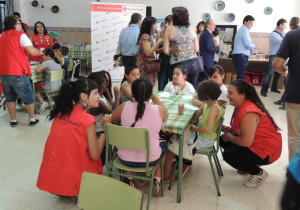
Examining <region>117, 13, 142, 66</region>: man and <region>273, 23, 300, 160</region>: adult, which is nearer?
<region>273, 23, 300, 160</region>: adult

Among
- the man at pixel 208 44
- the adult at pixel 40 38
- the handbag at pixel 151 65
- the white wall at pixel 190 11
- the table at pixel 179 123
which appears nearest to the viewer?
the table at pixel 179 123

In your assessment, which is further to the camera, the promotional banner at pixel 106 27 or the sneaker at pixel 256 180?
the promotional banner at pixel 106 27

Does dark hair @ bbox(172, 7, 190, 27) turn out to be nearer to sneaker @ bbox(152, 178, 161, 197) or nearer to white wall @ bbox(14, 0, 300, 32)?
sneaker @ bbox(152, 178, 161, 197)

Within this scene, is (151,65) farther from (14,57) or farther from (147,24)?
(14,57)

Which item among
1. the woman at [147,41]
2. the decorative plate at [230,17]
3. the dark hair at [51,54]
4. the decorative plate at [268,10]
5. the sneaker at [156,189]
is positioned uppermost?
the decorative plate at [268,10]

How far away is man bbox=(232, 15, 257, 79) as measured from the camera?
514 centimetres

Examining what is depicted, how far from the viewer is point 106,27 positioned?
6328mm

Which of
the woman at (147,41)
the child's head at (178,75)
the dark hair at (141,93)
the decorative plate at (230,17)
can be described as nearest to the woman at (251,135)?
the dark hair at (141,93)

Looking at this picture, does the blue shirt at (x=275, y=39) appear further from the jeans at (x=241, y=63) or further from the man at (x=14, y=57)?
the man at (x=14, y=57)

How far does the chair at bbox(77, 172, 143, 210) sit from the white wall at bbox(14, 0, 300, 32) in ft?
21.9

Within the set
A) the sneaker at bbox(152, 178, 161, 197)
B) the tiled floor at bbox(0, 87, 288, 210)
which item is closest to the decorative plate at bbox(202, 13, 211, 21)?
the tiled floor at bbox(0, 87, 288, 210)

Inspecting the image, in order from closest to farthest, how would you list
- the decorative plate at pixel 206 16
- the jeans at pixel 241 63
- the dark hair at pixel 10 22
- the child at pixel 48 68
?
the dark hair at pixel 10 22 → the child at pixel 48 68 → the jeans at pixel 241 63 → the decorative plate at pixel 206 16

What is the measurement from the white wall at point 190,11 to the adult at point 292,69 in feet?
16.5

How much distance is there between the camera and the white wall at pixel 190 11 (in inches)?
267
